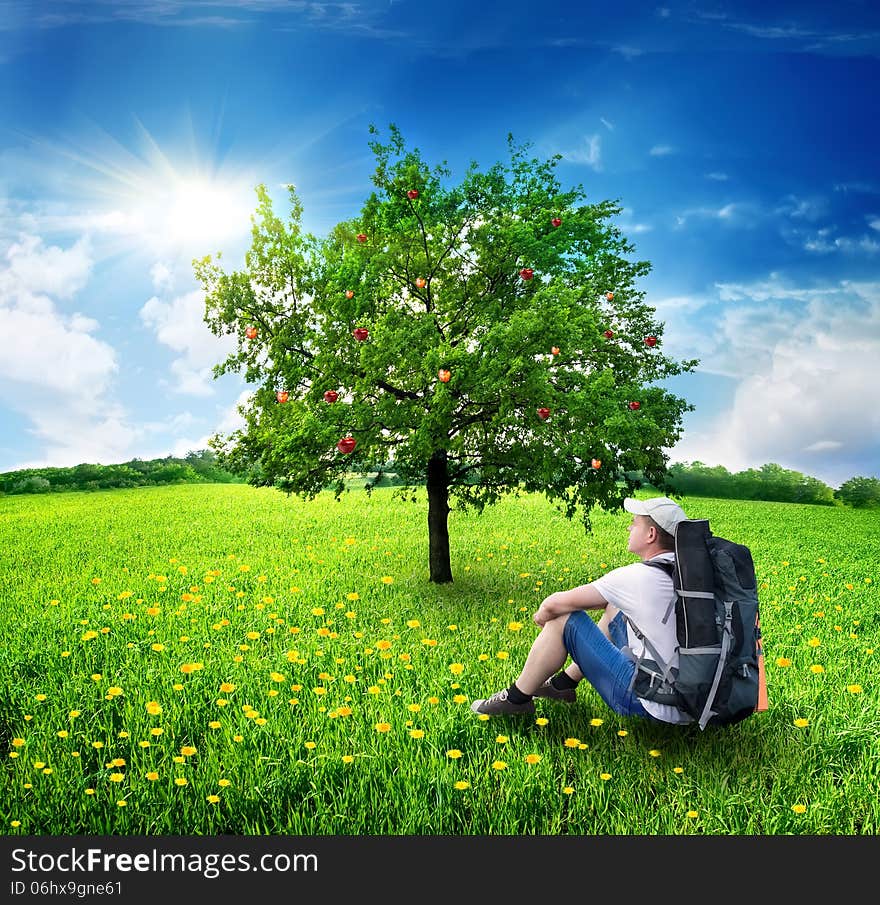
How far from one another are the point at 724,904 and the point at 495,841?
1.10 metres

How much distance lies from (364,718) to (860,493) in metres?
23.5

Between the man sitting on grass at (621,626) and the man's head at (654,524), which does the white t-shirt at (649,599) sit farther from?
the man's head at (654,524)

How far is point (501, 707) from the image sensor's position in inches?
187

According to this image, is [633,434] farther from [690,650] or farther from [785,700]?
[690,650]

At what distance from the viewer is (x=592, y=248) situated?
8773 millimetres

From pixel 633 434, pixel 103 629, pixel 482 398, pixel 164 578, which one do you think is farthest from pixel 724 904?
pixel 164 578

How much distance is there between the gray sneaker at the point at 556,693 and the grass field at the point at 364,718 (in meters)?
0.11

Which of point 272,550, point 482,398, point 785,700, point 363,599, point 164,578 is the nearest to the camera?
point 785,700

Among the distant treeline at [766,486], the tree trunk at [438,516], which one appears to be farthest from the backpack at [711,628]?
the distant treeline at [766,486]

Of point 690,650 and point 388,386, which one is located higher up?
point 388,386

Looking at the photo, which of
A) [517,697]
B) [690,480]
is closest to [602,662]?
[517,697]

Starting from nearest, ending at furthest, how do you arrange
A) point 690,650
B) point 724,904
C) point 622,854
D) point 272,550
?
point 724,904 < point 622,854 < point 690,650 < point 272,550

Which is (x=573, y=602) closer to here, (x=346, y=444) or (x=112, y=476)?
(x=346, y=444)

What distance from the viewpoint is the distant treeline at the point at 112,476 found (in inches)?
755
